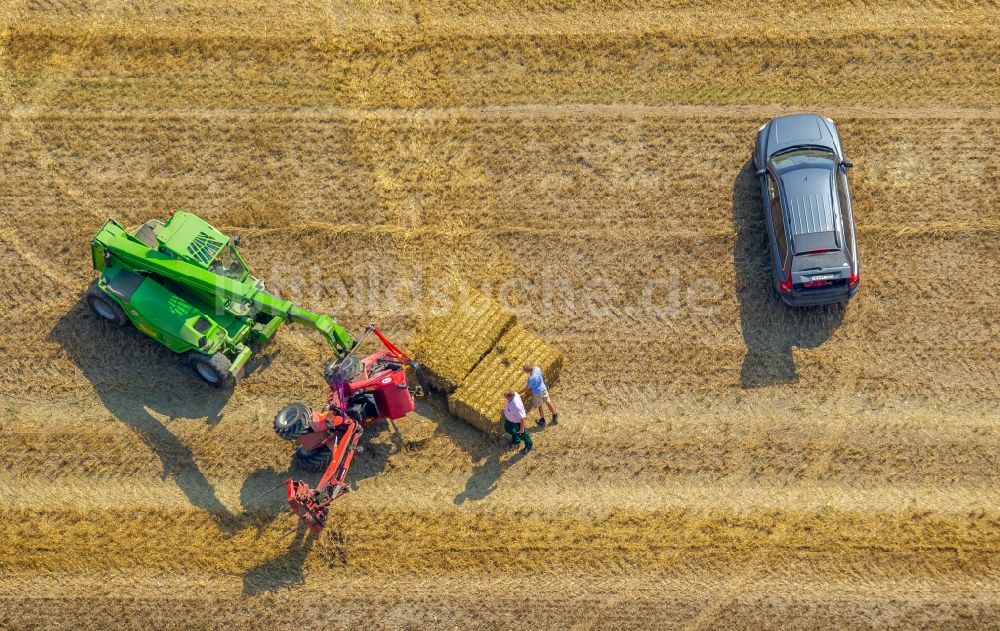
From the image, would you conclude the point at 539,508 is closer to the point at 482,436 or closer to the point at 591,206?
the point at 482,436

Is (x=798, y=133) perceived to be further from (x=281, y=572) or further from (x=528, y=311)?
(x=281, y=572)

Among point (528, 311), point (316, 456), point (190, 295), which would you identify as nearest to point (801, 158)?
point (528, 311)

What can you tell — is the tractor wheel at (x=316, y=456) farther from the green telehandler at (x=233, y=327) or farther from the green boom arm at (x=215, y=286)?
the green boom arm at (x=215, y=286)

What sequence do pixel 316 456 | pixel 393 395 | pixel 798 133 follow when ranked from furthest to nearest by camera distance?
pixel 798 133 < pixel 316 456 < pixel 393 395

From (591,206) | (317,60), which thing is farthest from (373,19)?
(591,206)

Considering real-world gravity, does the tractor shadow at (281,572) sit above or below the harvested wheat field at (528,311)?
below

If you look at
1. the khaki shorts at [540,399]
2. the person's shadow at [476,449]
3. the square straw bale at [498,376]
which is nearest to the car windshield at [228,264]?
the person's shadow at [476,449]
